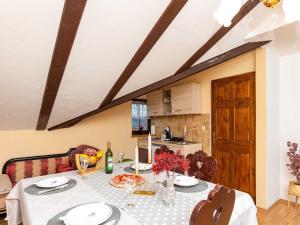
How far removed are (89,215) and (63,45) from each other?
129 cm

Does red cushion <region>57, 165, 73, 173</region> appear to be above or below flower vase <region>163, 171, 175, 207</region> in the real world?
below

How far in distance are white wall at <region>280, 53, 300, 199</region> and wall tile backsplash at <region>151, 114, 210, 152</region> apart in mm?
1133

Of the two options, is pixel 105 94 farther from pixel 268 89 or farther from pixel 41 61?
pixel 268 89

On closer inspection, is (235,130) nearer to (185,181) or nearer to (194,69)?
(194,69)

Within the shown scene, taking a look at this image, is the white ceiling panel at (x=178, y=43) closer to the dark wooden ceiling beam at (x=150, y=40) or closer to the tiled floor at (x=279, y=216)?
the dark wooden ceiling beam at (x=150, y=40)

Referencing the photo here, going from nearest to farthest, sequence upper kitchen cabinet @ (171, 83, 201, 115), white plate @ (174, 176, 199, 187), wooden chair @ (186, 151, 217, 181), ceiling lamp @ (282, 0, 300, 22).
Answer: ceiling lamp @ (282, 0, 300, 22) < white plate @ (174, 176, 199, 187) < wooden chair @ (186, 151, 217, 181) < upper kitchen cabinet @ (171, 83, 201, 115)

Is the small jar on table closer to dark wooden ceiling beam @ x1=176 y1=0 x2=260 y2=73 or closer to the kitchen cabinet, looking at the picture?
the kitchen cabinet

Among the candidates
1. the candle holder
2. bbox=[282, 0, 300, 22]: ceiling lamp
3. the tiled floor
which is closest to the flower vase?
the candle holder

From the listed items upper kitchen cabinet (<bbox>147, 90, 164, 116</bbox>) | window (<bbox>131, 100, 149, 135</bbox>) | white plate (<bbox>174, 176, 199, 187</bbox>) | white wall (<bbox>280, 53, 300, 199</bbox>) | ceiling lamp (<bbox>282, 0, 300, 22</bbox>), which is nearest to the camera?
ceiling lamp (<bbox>282, 0, 300, 22</bbox>)

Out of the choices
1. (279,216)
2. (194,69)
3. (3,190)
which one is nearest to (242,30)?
(194,69)

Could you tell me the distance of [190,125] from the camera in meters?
3.99

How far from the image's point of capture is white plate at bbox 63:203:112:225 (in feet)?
3.32

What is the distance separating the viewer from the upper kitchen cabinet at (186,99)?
12.0 feet

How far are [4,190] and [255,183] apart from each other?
3238 millimetres
